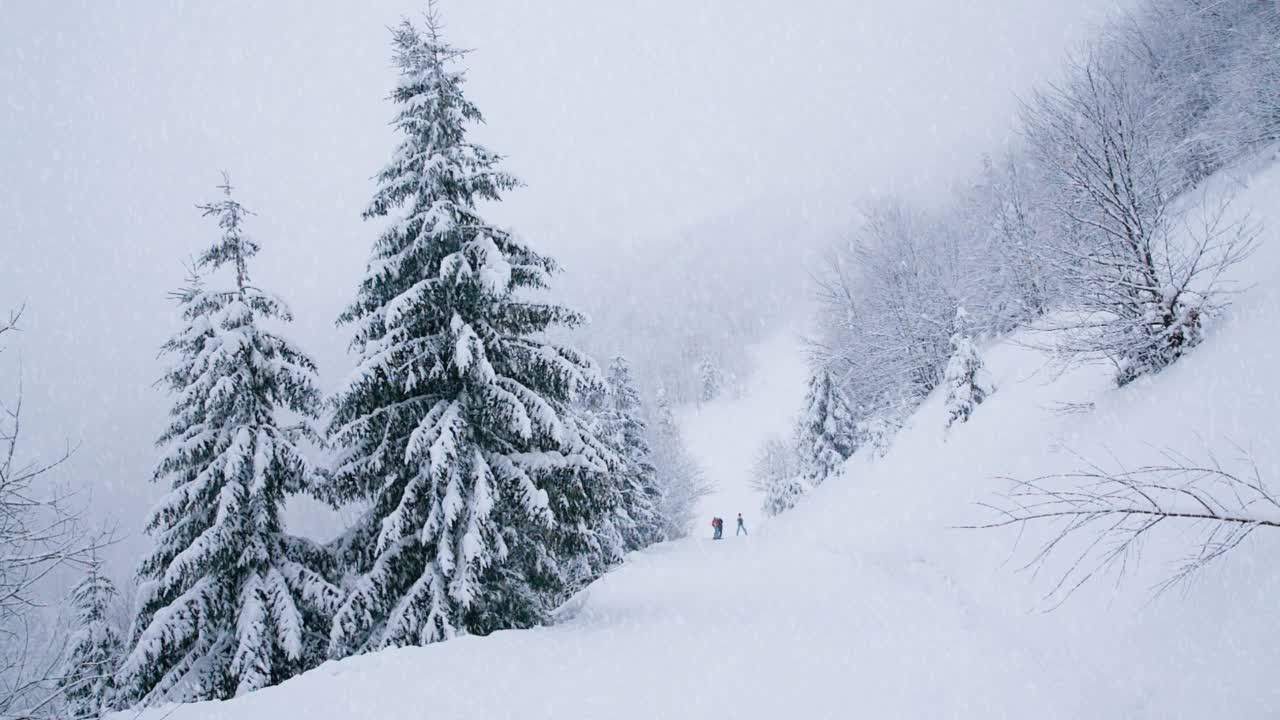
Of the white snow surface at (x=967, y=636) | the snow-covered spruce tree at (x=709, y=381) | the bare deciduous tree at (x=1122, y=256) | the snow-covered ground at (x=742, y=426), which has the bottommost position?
the white snow surface at (x=967, y=636)

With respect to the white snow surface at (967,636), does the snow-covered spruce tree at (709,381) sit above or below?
above

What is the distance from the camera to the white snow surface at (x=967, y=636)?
498 cm

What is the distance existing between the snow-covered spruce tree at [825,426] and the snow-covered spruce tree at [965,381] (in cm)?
1103

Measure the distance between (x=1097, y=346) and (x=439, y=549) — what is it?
10.3m

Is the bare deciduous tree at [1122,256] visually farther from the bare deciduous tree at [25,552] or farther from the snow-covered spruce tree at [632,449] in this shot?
the snow-covered spruce tree at [632,449]

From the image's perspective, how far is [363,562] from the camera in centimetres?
1048

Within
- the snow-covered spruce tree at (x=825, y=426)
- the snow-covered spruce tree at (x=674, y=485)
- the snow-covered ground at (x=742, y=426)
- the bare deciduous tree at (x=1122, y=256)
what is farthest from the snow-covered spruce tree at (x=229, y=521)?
the snow-covered ground at (x=742, y=426)

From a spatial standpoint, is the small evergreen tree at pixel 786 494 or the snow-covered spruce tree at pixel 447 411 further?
the small evergreen tree at pixel 786 494

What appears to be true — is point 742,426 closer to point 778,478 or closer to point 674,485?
point 778,478

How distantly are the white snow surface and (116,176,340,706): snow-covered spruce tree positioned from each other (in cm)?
479

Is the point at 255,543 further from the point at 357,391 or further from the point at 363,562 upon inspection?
the point at 357,391

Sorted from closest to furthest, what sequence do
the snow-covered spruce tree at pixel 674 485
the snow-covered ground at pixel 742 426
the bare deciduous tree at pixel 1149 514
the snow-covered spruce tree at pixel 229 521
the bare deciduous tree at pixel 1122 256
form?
the bare deciduous tree at pixel 1149 514
the bare deciduous tree at pixel 1122 256
the snow-covered spruce tree at pixel 229 521
the snow-covered spruce tree at pixel 674 485
the snow-covered ground at pixel 742 426

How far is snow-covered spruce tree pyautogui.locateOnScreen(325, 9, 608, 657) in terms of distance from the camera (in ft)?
29.9

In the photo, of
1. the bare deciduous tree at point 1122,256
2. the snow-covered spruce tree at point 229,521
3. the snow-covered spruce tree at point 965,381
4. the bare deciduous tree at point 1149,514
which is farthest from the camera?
the snow-covered spruce tree at point 965,381
